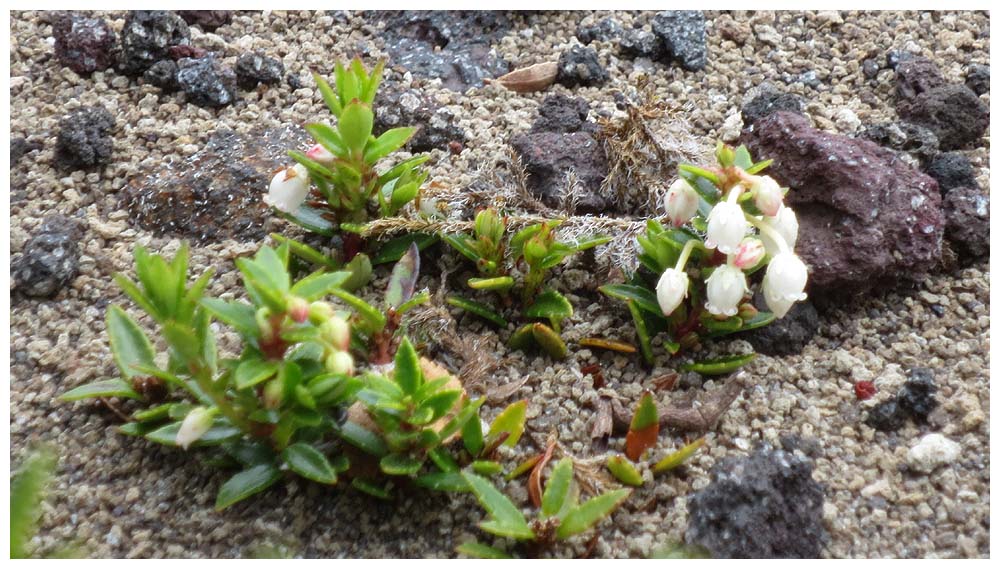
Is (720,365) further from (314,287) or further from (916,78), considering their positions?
(916,78)

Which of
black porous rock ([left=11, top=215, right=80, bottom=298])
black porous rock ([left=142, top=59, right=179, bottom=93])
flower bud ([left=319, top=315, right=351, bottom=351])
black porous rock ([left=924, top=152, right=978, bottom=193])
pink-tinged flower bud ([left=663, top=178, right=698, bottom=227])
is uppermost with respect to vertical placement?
flower bud ([left=319, top=315, right=351, bottom=351])

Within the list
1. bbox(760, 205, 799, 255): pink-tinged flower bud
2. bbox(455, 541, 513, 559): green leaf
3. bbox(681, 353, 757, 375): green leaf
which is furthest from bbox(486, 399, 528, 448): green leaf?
bbox(760, 205, 799, 255): pink-tinged flower bud

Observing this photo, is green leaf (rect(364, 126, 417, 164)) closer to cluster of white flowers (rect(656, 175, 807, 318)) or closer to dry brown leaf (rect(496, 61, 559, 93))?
cluster of white flowers (rect(656, 175, 807, 318))

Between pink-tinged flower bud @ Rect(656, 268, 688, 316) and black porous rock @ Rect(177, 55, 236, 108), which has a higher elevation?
black porous rock @ Rect(177, 55, 236, 108)

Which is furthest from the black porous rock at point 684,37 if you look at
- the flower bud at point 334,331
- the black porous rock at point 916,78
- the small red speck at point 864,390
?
the flower bud at point 334,331

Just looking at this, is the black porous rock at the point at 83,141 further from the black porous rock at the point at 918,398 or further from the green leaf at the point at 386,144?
the black porous rock at the point at 918,398
